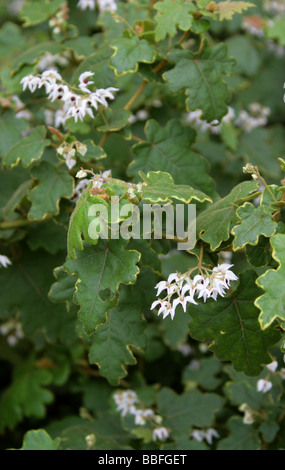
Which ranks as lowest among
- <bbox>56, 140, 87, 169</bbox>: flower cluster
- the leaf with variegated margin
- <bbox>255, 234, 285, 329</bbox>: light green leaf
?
the leaf with variegated margin

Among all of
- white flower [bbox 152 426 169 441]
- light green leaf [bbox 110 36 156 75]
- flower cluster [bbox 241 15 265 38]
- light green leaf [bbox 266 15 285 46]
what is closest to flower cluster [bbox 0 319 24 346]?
white flower [bbox 152 426 169 441]

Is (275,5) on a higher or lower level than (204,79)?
higher

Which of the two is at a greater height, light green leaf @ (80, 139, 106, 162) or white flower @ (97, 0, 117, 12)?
white flower @ (97, 0, 117, 12)

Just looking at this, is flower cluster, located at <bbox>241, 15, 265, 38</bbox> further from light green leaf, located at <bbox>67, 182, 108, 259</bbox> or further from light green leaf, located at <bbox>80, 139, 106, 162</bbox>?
light green leaf, located at <bbox>67, 182, 108, 259</bbox>

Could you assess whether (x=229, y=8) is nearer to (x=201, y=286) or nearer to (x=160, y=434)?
(x=201, y=286)

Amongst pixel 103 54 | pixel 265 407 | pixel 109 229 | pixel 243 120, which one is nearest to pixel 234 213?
pixel 109 229

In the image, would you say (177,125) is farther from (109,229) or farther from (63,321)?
(63,321)

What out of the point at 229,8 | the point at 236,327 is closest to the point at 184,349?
the point at 236,327

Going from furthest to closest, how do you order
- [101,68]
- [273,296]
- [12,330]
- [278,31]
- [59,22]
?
[278,31] → [12,330] → [59,22] → [101,68] → [273,296]
